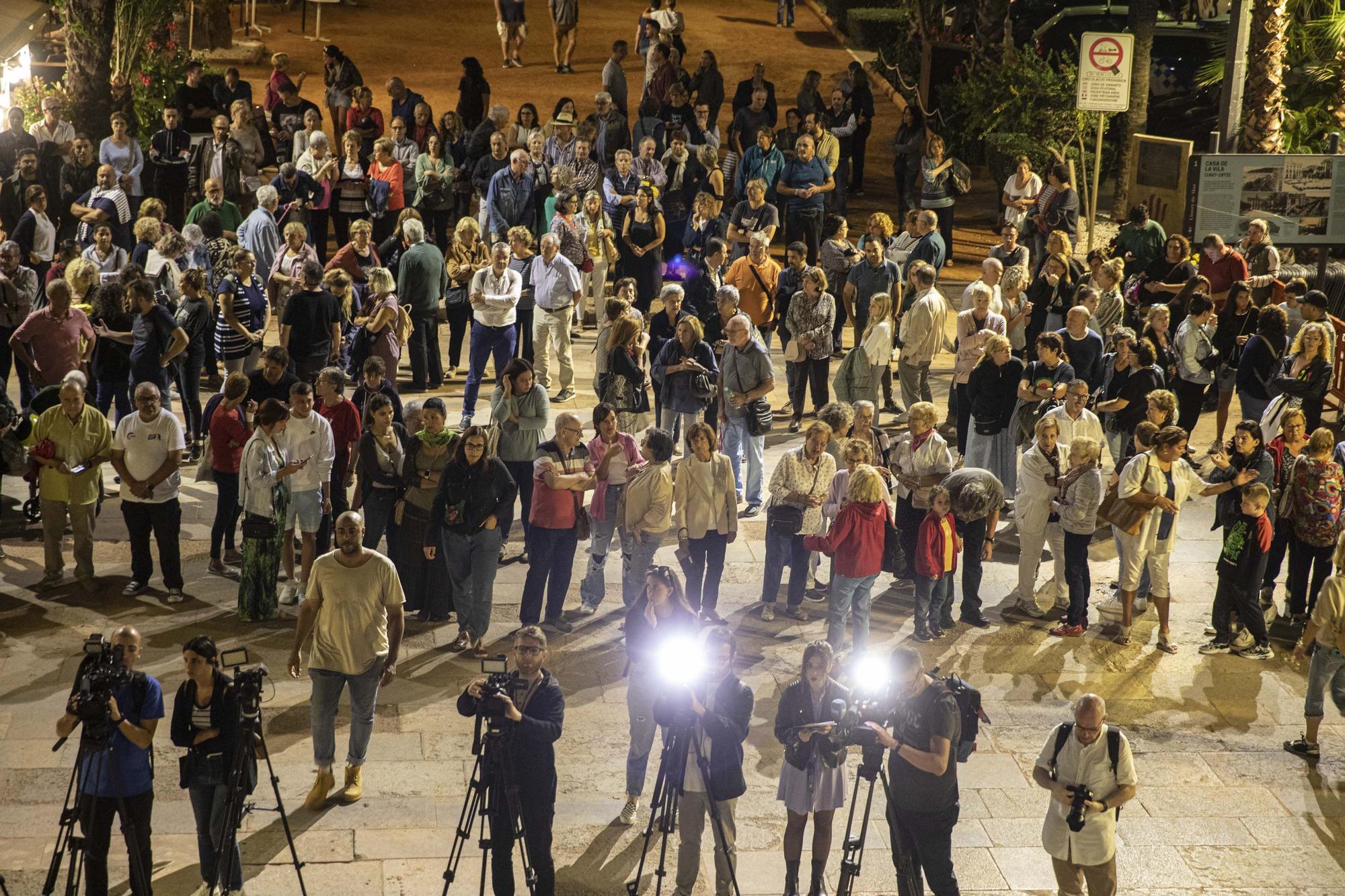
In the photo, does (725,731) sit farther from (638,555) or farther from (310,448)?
(310,448)

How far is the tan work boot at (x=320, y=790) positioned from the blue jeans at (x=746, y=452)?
5.07m

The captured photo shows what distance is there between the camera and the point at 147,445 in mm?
11211

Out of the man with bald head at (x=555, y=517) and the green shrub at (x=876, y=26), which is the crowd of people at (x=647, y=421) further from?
the green shrub at (x=876, y=26)

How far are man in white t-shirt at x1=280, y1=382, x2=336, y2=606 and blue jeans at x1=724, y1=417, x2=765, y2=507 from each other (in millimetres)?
3328

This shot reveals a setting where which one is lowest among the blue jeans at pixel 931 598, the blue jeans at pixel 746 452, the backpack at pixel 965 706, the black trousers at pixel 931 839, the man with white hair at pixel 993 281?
the black trousers at pixel 931 839

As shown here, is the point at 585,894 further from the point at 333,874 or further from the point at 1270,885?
the point at 1270,885

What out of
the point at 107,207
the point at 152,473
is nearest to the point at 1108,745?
the point at 152,473

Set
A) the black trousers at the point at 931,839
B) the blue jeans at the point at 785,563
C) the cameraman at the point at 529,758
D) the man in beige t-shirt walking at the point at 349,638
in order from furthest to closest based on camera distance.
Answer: the blue jeans at the point at 785,563 < the man in beige t-shirt walking at the point at 349,638 < the black trousers at the point at 931,839 < the cameraman at the point at 529,758

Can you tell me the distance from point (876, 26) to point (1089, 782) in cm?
2711

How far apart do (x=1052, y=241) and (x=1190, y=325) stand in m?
1.59

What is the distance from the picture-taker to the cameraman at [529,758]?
7.78 meters

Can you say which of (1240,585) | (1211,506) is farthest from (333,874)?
(1211,506)

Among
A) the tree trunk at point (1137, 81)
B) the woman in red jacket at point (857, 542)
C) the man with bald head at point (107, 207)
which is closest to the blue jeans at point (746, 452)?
the woman in red jacket at point (857, 542)

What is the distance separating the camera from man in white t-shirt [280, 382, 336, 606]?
1095 centimetres
